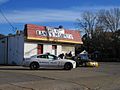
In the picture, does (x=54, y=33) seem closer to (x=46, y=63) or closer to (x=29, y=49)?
(x=29, y=49)

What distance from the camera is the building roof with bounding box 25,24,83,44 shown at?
4143 cm

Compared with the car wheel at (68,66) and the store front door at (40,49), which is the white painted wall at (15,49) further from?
the car wheel at (68,66)

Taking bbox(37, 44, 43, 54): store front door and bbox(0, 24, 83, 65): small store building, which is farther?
bbox(37, 44, 43, 54): store front door

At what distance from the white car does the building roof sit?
30.4ft

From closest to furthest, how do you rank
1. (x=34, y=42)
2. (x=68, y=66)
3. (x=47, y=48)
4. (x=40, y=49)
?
1. (x=68, y=66)
2. (x=34, y=42)
3. (x=40, y=49)
4. (x=47, y=48)

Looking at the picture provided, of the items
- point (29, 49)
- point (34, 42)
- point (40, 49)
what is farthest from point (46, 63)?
point (40, 49)

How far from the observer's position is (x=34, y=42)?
140 ft

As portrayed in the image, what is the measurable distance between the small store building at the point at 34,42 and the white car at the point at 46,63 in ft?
30.4

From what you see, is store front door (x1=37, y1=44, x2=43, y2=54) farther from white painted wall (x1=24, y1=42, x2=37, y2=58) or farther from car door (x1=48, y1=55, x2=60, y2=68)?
car door (x1=48, y1=55, x2=60, y2=68)

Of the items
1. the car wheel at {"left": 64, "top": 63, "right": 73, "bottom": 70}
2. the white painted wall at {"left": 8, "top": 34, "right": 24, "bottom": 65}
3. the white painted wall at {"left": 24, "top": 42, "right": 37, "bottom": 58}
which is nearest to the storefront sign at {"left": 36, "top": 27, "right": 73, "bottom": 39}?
the white painted wall at {"left": 24, "top": 42, "right": 37, "bottom": 58}

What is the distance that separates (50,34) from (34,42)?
291 centimetres

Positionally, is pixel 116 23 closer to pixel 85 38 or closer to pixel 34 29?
pixel 85 38

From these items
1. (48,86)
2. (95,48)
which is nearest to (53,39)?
(48,86)

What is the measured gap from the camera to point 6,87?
57.0ft
